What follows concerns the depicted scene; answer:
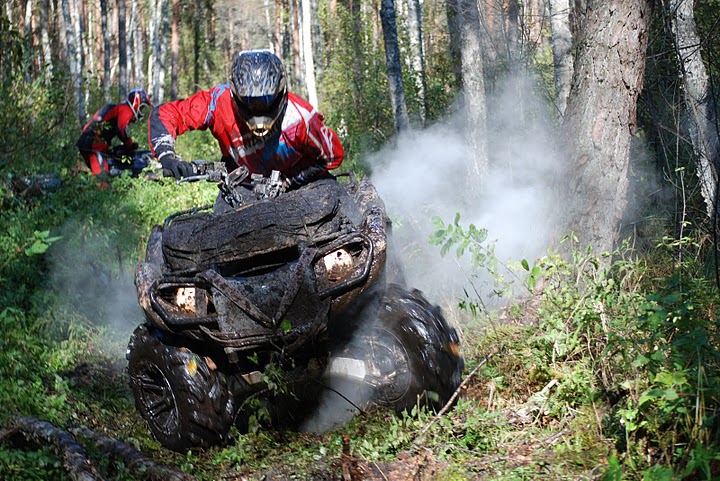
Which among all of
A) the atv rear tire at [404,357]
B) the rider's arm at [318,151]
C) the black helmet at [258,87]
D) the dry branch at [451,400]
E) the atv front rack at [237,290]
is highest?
the black helmet at [258,87]

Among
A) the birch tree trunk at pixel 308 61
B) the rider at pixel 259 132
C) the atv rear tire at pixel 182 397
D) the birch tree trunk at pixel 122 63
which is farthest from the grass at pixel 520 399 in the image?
the birch tree trunk at pixel 122 63

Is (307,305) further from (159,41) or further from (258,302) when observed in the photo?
(159,41)

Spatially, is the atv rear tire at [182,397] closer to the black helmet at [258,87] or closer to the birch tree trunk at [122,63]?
the black helmet at [258,87]

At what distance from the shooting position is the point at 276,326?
4.11 metres

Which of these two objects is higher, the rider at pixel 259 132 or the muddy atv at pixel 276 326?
the rider at pixel 259 132

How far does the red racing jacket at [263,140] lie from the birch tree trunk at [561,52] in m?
6.81

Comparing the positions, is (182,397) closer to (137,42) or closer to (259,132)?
(259,132)

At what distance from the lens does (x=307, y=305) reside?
418cm

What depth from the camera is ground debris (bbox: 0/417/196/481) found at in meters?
3.97

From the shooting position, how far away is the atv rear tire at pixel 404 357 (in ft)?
15.3


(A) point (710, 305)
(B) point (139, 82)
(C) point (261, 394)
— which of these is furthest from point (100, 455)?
(B) point (139, 82)

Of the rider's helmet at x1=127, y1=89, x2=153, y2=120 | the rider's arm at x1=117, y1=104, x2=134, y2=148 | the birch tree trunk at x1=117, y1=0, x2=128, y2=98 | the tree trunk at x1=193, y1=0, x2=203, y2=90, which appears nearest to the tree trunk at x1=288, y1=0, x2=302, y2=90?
the birch tree trunk at x1=117, y1=0, x2=128, y2=98

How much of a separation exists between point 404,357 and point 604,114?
2678 millimetres

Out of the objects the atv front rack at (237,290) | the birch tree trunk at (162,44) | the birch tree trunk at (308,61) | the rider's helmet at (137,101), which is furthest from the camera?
the birch tree trunk at (162,44)
